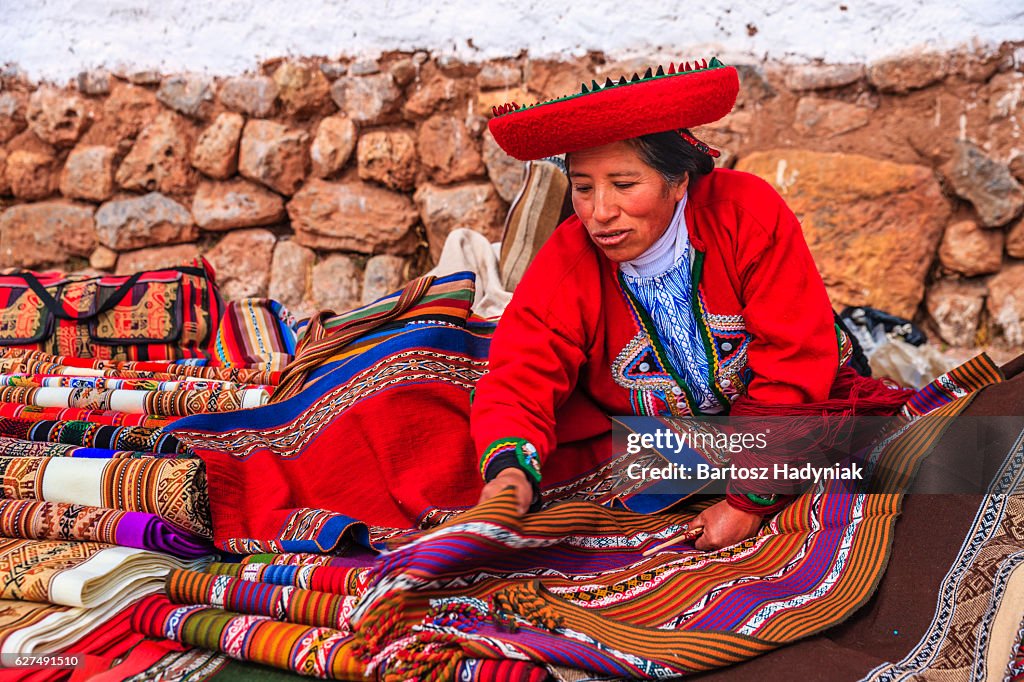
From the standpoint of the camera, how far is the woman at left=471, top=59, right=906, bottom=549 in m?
1.60

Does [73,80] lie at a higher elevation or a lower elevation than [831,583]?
higher

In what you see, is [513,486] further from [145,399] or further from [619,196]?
[145,399]

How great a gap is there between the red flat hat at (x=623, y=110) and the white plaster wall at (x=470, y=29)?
1.92 meters

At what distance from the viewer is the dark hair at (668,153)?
5.45 ft

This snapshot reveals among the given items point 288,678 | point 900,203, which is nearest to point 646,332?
point 288,678

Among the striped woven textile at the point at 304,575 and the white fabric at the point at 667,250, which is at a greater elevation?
the white fabric at the point at 667,250

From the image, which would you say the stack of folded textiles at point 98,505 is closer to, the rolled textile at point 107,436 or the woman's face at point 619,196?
the rolled textile at point 107,436

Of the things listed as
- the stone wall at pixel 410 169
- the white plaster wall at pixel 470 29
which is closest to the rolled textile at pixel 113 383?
the stone wall at pixel 410 169

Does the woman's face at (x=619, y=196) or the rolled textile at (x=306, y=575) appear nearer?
the rolled textile at (x=306, y=575)

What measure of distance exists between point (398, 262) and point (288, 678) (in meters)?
2.73

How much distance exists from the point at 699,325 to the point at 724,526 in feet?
1.40

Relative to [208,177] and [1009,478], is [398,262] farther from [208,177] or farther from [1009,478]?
[1009,478]

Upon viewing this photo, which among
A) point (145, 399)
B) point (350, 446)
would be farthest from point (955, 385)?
point (145, 399)

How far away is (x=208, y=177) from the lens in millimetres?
4078
